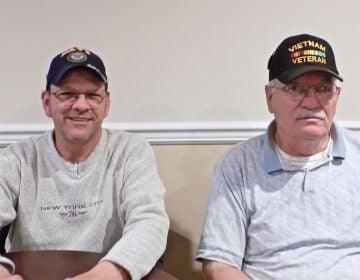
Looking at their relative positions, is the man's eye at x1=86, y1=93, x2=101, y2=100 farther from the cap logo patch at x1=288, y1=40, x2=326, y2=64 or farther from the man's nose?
the cap logo patch at x1=288, y1=40, x2=326, y2=64

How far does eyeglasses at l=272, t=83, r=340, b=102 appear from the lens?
1519 millimetres

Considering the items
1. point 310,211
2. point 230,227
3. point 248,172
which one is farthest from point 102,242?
point 310,211

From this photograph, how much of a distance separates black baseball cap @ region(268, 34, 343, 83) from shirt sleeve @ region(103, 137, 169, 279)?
54 cm

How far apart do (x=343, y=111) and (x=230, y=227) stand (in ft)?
3.09

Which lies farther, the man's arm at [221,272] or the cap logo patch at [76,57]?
the cap logo patch at [76,57]

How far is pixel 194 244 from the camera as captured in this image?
86.7 inches

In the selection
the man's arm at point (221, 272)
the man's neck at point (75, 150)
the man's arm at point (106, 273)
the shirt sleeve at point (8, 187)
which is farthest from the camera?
the man's neck at point (75, 150)

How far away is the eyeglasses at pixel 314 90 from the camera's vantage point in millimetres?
1519

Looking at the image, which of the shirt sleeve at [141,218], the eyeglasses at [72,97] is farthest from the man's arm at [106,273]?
the eyeglasses at [72,97]

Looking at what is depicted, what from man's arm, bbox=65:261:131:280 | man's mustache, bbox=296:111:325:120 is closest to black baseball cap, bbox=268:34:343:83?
man's mustache, bbox=296:111:325:120

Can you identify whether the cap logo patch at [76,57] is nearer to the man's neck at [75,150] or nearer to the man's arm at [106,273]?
the man's neck at [75,150]

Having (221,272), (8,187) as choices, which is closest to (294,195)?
(221,272)

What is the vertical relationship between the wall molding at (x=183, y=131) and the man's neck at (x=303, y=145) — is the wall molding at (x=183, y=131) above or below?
below

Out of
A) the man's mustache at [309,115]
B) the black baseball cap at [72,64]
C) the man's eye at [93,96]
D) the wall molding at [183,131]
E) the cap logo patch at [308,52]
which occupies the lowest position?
the wall molding at [183,131]
